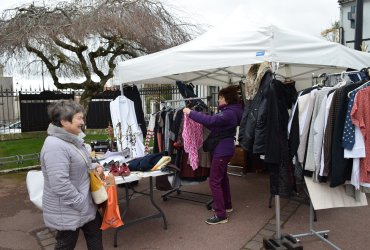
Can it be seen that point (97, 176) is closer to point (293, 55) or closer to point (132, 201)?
point (293, 55)

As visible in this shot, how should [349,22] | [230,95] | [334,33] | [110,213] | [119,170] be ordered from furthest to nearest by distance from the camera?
1. [334,33]
2. [349,22]
3. [230,95]
4. [119,170]
5. [110,213]

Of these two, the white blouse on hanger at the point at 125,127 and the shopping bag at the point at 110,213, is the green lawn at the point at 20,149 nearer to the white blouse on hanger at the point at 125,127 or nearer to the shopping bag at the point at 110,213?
the white blouse on hanger at the point at 125,127

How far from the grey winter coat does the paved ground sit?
4.94 ft

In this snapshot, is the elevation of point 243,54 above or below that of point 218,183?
above

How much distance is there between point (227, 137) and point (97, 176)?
2130 millimetres

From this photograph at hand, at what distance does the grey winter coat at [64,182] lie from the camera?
2533 mm

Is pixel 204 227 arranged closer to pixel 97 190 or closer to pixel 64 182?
pixel 97 190

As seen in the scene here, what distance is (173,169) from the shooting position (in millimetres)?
4324

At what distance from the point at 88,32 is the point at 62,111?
16.4 feet

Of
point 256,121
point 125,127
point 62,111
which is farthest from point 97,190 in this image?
point 125,127

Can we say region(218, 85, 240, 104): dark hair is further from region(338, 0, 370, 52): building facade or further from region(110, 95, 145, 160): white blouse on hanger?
region(338, 0, 370, 52): building facade

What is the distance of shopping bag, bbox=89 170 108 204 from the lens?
2.83 metres

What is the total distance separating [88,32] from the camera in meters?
7.18

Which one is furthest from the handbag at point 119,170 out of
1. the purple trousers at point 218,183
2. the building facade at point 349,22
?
the building facade at point 349,22
